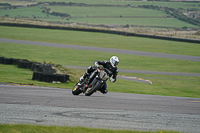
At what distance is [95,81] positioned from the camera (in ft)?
34.7

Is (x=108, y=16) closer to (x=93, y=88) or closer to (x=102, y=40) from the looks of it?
(x=102, y=40)

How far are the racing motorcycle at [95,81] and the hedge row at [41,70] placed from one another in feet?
19.1

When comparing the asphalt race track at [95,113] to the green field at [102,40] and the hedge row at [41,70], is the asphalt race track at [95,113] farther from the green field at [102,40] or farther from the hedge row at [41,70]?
the green field at [102,40]

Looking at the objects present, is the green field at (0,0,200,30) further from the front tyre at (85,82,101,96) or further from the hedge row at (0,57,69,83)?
the front tyre at (85,82,101,96)

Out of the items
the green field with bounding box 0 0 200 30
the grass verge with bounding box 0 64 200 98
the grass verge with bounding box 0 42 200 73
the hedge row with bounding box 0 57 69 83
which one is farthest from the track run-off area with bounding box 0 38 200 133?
the green field with bounding box 0 0 200 30

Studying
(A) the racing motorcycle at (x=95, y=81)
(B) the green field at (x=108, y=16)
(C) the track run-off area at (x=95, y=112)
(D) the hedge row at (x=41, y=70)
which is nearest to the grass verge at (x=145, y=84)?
(D) the hedge row at (x=41, y=70)

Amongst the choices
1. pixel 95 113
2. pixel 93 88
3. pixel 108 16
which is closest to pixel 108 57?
pixel 93 88

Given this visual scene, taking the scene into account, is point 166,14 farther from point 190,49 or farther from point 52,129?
point 52,129

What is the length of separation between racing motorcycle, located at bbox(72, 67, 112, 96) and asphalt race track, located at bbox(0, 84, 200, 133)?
0.44 metres

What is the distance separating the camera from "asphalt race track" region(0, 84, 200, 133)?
297 inches

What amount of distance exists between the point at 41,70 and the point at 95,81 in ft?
30.8

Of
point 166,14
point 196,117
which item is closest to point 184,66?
point 196,117

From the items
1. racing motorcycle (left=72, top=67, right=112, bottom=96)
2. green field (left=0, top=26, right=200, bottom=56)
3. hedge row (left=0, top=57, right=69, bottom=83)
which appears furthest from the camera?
green field (left=0, top=26, right=200, bottom=56)

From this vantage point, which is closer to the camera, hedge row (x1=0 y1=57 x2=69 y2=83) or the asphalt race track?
the asphalt race track
